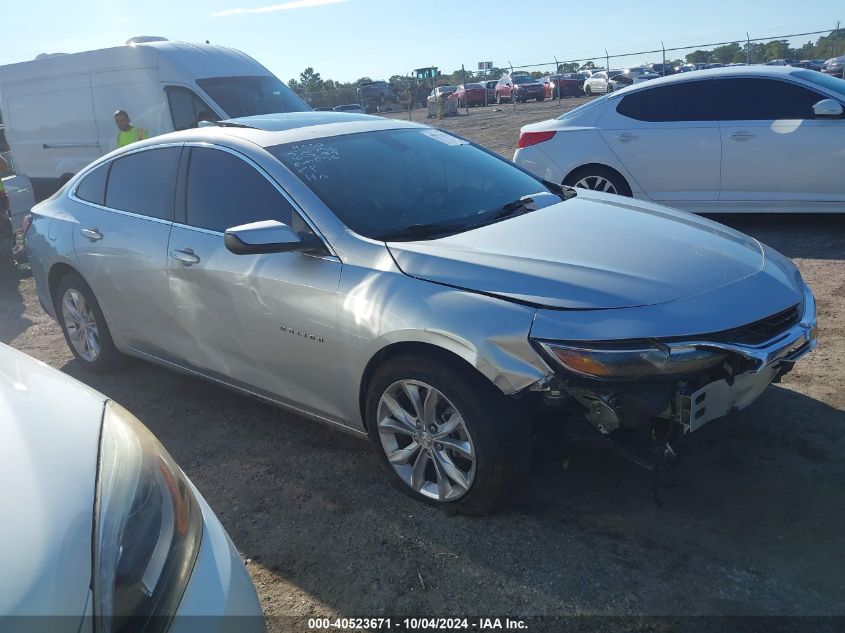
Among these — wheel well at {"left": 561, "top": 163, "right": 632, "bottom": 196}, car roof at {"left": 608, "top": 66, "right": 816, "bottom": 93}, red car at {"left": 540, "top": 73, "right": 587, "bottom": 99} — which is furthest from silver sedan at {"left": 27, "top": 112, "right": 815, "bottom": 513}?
red car at {"left": 540, "top": 73, "right": 587, "bottom": 99}

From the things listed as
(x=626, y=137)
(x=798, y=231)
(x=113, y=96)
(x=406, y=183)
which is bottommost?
(x=798, y=231)

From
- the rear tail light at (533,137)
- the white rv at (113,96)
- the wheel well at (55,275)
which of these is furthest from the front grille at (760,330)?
the white rv at (113,96)

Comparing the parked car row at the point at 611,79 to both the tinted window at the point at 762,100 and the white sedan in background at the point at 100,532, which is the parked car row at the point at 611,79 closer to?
the tinted window at the point at 762,100

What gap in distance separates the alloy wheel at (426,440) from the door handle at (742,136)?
18.0ft

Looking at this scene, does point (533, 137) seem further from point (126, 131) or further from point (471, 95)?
point (471, 95)

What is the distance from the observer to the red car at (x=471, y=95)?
3781 cm

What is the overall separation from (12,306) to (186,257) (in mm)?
4694

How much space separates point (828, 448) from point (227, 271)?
9.70 feet

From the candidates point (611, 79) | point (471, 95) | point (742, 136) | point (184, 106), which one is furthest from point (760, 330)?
point (471, 95)

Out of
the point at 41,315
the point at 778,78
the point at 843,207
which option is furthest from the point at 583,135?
the point at 41,315

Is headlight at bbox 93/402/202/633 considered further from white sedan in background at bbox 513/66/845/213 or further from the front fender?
white sedan in background at bbox 513/66/845/213

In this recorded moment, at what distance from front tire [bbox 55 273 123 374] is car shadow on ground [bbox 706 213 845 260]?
552 cm

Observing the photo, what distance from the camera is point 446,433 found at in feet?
10.2

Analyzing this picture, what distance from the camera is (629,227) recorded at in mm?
3562
